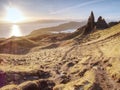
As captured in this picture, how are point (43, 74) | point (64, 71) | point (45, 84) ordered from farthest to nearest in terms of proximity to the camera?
point (64, 71), point (43, 74), point (45, 84)

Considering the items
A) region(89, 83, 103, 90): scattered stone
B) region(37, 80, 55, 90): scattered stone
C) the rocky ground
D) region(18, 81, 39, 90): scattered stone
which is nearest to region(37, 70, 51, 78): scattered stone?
the rocky ground

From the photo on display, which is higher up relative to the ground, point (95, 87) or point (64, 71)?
point (64, 71)

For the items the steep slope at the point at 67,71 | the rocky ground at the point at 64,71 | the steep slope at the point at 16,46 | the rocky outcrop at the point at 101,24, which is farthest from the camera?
the rocky outcrop at the point at 101,24

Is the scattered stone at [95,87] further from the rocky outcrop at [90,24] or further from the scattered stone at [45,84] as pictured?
the rocky outcrop at [90,24]

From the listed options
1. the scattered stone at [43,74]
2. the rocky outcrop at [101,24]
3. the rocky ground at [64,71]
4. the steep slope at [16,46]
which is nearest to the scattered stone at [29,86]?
the rocky ground at [64,71]

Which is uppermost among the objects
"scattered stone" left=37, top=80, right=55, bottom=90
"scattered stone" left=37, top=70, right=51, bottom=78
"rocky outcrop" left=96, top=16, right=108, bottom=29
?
"rocky outcrop" left=96, top=16, right=108, bottom=29

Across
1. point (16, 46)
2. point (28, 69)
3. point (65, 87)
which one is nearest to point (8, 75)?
point (28, 69)

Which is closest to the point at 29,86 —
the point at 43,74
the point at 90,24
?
the point at 43,74

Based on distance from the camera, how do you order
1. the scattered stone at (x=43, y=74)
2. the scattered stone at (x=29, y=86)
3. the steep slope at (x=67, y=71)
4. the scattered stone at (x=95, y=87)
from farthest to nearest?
1. the scattered stone at (x=43, y=74)
2. the steep slope at (x=67, y=71)
3. the scattered stone at (x=29, y=86)
4. the scattered stone at (x=95, y=87)

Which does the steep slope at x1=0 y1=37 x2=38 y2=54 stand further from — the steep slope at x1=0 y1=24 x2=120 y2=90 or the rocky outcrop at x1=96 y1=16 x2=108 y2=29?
the steep slope at x1=0 y1=24 x2=120 y2=90

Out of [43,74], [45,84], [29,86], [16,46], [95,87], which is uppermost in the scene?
[16,46]

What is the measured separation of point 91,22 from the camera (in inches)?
4422

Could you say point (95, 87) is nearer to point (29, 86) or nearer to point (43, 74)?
point (29, 86)

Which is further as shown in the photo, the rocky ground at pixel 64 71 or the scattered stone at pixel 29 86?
the rocky ground at pixel 64 71
